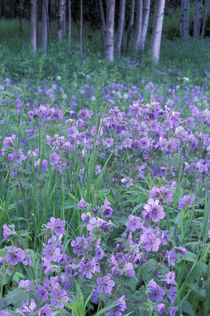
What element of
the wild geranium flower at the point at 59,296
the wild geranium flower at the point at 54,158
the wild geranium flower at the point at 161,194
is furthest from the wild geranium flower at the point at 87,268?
the wild geranium flower at the point at 54,158

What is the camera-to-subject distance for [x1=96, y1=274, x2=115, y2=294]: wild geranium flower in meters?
1.31

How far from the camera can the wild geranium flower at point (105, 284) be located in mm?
1312

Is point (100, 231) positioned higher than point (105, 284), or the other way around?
point (100, 231)

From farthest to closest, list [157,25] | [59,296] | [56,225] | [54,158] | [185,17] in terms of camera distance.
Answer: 1. [185,17]
2. [157,25]
3. [54,158]
4. [56,225]
5. [59,296]

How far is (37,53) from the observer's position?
965cm

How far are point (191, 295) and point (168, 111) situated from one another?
141 centimetres

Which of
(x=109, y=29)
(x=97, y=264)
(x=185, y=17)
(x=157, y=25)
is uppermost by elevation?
(x=185, y=17)

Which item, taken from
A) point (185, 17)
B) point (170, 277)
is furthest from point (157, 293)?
point (185, 17)

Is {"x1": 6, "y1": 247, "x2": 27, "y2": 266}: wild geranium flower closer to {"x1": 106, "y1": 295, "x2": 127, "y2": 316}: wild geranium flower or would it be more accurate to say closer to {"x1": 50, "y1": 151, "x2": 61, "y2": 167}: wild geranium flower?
{"x1": 106, "y1": 295, "x2": 127, "y2": 316}: wild geranium flower

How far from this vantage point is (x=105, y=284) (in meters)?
1.33

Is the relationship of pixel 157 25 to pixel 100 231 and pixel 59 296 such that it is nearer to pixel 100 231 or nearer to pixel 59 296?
pixel 100 231

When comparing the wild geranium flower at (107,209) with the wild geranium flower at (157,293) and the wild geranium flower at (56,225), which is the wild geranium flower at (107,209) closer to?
the wild geranium flower at (56,225)

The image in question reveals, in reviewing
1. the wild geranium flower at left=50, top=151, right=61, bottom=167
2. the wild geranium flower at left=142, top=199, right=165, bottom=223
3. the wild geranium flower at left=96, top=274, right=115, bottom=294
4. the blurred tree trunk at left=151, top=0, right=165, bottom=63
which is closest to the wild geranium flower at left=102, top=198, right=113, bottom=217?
the wild geranium flower at left=142, top=199, right=165, bottom=223

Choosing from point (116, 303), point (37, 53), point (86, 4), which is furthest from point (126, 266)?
point (86, 4)
